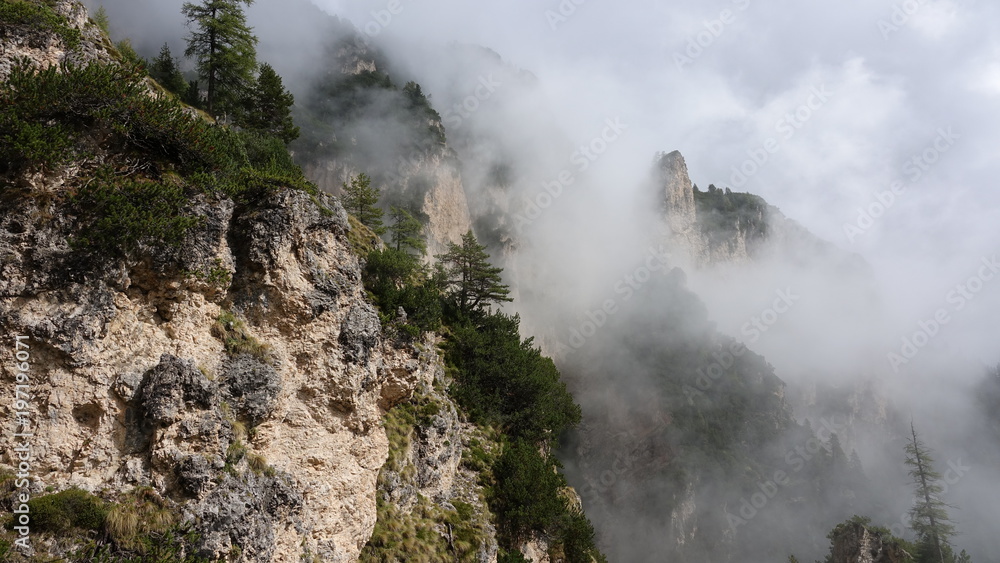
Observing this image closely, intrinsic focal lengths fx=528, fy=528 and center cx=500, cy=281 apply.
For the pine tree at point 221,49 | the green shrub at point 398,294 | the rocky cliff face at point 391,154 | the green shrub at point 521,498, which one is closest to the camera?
the green shrub at point 398,294

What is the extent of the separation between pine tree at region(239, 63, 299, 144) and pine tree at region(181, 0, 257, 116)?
1334 millimetres

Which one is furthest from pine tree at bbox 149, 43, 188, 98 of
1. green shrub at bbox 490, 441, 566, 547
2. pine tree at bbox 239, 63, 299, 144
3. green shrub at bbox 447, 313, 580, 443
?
green shrub at bbox 490, 441, 566, 547

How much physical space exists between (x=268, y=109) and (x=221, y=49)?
4.26 meters

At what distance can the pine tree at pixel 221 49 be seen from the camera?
28781 millimetres

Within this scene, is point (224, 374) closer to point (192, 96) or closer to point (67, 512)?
point (67, 512)

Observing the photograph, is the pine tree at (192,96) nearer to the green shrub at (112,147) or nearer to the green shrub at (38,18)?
the green shrub at (38,18)

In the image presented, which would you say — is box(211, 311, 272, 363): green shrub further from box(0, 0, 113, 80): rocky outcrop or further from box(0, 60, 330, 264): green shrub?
box(0, 0, 113, 80): rocky outcrop

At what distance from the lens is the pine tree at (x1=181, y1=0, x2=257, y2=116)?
94.4 ft

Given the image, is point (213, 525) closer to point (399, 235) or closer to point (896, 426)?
point (399, 235)

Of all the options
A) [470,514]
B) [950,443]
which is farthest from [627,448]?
[950,443]

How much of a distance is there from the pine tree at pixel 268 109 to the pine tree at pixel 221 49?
52.5 inches

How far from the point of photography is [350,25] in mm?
74125

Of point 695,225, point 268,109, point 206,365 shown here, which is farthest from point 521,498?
point 695,225

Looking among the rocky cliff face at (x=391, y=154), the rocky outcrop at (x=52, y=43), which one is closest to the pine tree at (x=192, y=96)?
the rocky outcrop at (x=52, y=43)
